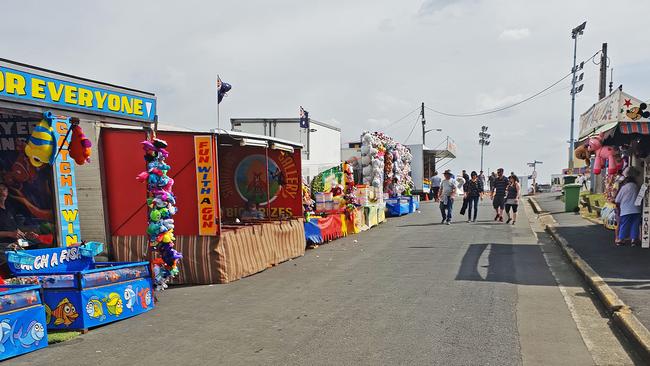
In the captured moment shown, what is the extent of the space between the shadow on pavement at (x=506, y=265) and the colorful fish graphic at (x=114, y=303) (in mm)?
5299

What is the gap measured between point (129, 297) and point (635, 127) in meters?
9.40

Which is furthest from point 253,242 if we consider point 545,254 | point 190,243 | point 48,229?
point 545,254

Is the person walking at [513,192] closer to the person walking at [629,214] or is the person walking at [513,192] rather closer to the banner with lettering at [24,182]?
the person walking at [629,214]

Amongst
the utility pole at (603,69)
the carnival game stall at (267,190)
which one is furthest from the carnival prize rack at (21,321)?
the utility pole at (603,69)

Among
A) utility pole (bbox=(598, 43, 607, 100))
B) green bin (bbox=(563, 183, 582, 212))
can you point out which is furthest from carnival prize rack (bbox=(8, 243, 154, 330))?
utility pole (bbox=(598, 43, 607, 100))

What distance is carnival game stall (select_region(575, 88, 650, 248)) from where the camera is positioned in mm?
9625

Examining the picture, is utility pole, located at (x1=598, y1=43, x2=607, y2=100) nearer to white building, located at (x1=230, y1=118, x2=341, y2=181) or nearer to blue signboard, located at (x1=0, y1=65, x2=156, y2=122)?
white building, located at (x1=230, y1=118, x2=341, y2=181)

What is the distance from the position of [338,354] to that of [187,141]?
5173 mm

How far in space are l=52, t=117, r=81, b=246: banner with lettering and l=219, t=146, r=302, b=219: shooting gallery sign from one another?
175 inches

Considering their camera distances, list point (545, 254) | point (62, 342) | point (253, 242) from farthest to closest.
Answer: point (545, 254) → point (253, 242) → point (62, 342)

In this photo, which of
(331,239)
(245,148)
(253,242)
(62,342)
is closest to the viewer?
(62,342)

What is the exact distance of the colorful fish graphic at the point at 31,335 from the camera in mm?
5129

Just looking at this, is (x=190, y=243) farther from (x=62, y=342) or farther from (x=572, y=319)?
(x=572, y=319)

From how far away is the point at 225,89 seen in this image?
448 inches
